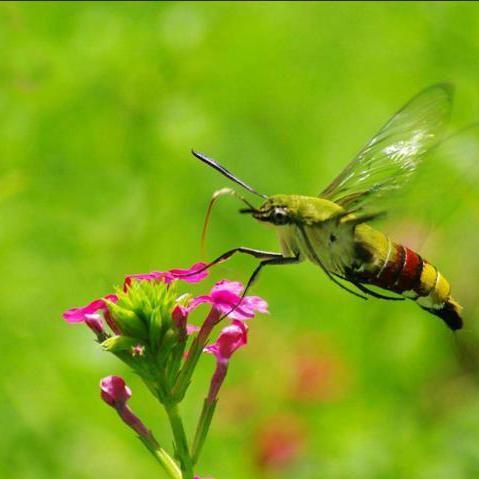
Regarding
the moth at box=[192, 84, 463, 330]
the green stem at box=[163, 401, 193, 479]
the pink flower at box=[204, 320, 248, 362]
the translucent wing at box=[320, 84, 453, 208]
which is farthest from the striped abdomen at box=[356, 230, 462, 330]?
the green stem at box=[163, 401, 193, 479]

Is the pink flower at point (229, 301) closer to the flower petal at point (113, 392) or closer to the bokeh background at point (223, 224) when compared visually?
the flower petal at point (113, 392)

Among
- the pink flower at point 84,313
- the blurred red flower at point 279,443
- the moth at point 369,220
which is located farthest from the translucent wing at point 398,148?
the blurred red flower at point 279,443

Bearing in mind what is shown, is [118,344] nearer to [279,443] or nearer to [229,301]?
[229,301]

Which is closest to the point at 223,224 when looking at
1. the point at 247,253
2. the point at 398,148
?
the point at 398,148

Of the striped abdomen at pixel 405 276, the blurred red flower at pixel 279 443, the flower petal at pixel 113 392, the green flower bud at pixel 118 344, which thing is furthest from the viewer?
the blurred red flower at pixel 279 443

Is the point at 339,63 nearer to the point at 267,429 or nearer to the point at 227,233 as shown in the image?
the point at 227,233

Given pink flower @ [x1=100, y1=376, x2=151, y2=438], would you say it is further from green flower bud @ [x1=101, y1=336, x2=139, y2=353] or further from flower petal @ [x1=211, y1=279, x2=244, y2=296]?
flower petal @ [x1=211, y1=279, x2=244, y2=296]
